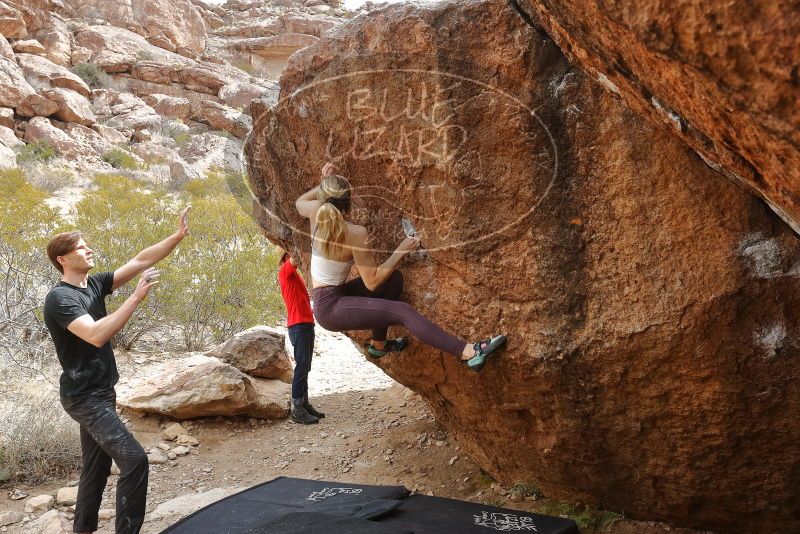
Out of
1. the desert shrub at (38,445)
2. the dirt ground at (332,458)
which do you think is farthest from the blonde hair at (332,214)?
the desert shrub at (38,445)

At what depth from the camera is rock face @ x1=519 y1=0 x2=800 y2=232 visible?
4.34ft

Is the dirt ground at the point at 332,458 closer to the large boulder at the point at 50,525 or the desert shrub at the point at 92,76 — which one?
the large boulder at the point at 50,525

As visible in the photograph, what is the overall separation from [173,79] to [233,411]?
2214 cm

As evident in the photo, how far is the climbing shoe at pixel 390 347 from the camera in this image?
3.56m

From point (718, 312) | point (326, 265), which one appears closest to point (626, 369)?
point (718, 312)

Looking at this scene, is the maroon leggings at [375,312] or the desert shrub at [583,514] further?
the desert shrub at [583,514]

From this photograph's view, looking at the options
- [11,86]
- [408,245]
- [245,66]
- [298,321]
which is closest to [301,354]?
[298,321]

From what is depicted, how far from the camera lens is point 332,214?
3.19m

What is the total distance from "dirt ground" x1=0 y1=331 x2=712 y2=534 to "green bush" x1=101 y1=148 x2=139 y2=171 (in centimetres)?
1313

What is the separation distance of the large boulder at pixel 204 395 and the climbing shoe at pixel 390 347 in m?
2.23

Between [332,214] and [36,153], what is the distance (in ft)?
52.0

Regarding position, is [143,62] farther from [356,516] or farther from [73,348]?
[356,516]

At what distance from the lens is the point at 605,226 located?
9.29 ft

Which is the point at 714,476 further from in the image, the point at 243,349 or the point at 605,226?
the point at 243,349
